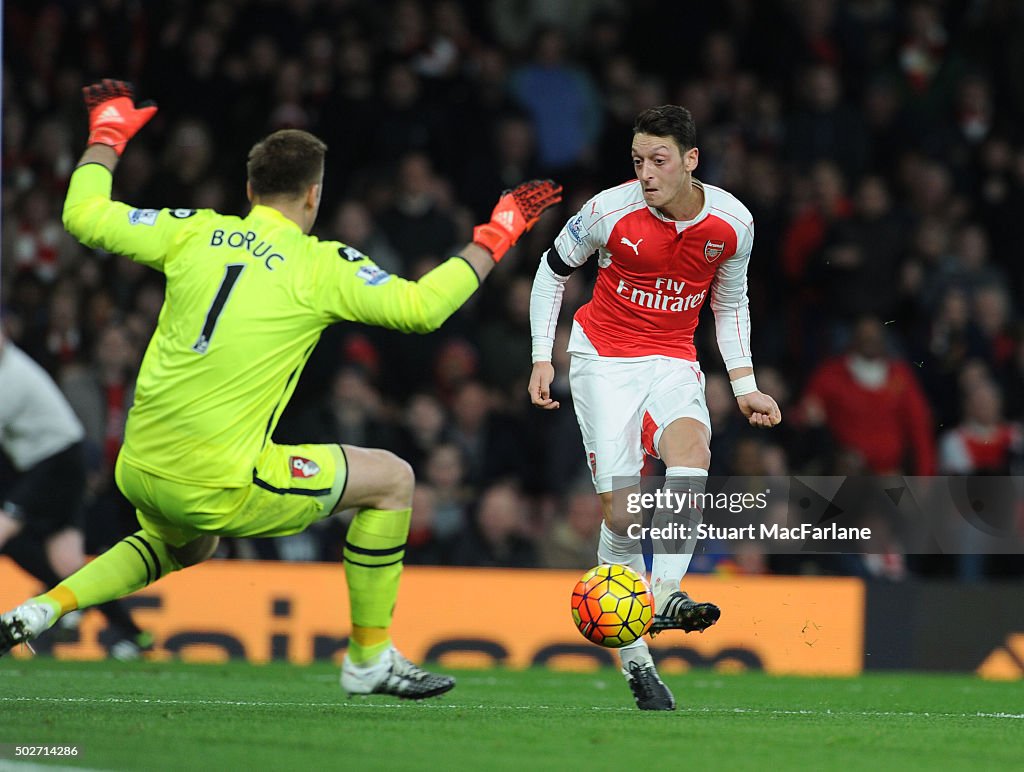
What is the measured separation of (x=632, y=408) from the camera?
7.69 m

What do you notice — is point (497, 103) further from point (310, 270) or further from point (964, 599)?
point (310, 270)

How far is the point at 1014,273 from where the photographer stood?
46.7ft

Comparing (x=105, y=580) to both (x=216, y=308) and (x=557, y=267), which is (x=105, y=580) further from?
(x=557, y=267)

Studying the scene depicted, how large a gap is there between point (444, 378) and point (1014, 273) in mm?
4761

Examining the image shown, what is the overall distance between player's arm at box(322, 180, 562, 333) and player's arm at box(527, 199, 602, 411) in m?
0.99

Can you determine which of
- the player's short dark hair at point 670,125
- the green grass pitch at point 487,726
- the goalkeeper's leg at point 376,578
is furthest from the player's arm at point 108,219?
the player's short dark hair at point 670,125

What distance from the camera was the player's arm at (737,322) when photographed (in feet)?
25.0

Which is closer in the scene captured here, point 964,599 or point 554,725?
point 554,725

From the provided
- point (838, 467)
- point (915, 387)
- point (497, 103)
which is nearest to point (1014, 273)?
point (915, 387)

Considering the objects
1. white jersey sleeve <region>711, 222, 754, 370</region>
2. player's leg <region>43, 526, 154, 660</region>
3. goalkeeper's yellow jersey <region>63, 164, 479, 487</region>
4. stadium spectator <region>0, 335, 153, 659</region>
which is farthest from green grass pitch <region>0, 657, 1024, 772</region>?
white jersey sleeve <region>711, 222, 754, 370</region>

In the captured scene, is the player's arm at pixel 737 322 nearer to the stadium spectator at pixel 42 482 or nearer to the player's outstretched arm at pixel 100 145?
the player's outstretched arm at pixel 100 145

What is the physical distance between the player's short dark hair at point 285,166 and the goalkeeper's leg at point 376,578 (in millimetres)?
1041

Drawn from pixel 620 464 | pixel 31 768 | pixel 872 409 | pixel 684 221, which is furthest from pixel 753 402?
pixel 872 409

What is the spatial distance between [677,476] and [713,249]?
0.99 m
